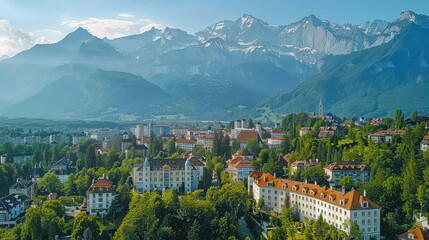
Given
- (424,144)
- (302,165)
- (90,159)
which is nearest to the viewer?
(424,144)

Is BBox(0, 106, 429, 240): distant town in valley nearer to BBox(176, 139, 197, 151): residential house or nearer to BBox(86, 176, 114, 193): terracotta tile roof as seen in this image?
BBox(86, 176, 114, 193): terracotta tile roof

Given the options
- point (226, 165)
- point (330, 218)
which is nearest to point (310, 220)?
point (330, 218)

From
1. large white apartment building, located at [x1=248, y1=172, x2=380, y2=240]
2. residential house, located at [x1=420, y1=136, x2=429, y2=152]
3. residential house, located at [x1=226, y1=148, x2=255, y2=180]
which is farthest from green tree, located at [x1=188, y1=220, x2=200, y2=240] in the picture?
residential house, located at [x1=420, y1=136, x2=429, y2=152]

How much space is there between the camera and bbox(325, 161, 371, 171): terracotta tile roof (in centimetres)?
7744

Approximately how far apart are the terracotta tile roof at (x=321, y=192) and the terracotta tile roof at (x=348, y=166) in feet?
34.3

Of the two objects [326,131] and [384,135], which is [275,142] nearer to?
[326,131]

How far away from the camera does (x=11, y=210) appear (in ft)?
256

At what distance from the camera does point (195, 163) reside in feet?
279

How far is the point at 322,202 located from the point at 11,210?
4895cm

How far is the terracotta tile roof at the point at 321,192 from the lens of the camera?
5959 centimetres

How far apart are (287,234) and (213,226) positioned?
9991 mm

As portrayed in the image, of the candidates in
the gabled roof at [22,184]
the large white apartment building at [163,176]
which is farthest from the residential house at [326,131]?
the gabled roof at [22,184]

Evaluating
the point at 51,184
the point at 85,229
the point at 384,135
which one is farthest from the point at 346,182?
the point at 51,184

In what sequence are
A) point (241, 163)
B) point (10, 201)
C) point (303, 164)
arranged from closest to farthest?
point (10, 201), point (303, 164), point (241, 163)
